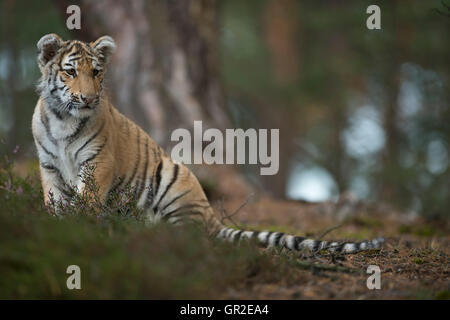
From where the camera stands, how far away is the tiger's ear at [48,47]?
614 centimetres

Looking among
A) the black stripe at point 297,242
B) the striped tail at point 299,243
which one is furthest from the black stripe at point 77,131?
the black stripe at point 297,242

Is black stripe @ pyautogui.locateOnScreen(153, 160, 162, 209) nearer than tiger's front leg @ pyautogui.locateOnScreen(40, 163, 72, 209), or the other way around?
tiger's front leg @ pyautogui.locateOnScreen(40, 163, 72, 209)

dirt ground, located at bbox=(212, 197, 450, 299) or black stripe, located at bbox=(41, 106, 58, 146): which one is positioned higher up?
black stripe, located at bbox=(41, 106, 58, 146)

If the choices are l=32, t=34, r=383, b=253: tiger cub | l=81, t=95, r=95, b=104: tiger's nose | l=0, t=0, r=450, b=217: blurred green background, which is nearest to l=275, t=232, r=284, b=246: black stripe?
l=32, t=34, r=383, b=253: tiger cub

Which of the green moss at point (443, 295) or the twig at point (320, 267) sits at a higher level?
the twig at point (320, 267)

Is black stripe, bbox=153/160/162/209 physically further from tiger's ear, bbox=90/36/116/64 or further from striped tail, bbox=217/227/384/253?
tiger's ear, bbox=90/36/116/64

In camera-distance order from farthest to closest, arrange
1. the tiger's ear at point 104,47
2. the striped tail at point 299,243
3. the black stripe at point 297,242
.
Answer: the tiger's ear at point 104,47, the black stripe at point 297,242, the striped tail at point 299,243

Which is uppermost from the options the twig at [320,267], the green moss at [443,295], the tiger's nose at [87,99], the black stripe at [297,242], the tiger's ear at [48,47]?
the tiger's ear at [48,47]

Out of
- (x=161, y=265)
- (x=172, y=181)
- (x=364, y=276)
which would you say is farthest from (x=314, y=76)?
(x=161, y=265)

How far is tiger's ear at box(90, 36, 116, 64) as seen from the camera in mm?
6479

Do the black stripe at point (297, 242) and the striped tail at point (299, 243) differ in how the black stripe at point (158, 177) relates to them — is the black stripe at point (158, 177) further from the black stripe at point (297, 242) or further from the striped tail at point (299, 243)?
the black stripe at point (297, 242)

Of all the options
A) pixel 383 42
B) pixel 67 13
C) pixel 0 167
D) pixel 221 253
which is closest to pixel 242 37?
pixel 383 42

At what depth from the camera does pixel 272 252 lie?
5641 millimetres

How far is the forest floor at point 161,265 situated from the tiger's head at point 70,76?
110cm
